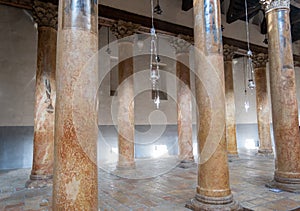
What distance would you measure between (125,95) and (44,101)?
7.13 feet

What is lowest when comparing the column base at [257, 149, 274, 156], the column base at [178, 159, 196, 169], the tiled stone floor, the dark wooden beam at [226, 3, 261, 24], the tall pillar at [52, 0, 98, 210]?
the tiled stone floor

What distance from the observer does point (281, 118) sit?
419 centimetres

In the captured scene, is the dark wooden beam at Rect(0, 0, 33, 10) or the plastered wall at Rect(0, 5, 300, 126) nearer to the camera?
the dark wooden beam at Rect(0, 0, 33, 10)

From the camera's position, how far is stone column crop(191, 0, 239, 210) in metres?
3.07

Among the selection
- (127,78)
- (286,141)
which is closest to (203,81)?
(286,141)

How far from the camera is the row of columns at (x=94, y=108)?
6.97 feet

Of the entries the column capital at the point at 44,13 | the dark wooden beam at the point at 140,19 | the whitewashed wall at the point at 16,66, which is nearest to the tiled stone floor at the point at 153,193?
the whitewashed wall at the point at 16,66

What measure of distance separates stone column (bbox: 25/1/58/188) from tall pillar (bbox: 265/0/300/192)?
4.48 m

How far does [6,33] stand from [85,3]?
731 centimetres

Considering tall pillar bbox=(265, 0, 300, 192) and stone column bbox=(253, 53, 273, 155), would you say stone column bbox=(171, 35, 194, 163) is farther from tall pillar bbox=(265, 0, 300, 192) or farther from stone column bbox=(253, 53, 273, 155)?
stone column bbox=(253, 53, 273, 155)

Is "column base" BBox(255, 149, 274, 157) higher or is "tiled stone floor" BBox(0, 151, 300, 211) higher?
"column base" BBox(255, 149, 274, 157)

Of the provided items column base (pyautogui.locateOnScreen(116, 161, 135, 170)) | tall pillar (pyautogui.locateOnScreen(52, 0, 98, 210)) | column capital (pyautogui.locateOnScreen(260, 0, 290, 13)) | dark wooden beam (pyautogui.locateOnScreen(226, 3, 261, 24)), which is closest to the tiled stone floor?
column base (pyautogui.locateOnScreen(116, 161, 135, 170))

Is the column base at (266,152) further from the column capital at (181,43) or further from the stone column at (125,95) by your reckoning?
the stone column at (125,95)

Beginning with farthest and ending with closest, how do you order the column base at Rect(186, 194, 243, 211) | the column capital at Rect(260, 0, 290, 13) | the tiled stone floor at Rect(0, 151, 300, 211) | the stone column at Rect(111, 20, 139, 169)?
the stone column at Rect(111, 20, 139, 169)
the column capital at Rect(260, 0, 290, 13)
the tiled stone floor at Rect(0, 151, 300, 211)
the column base at Rect(186, 194, 243, 211)
